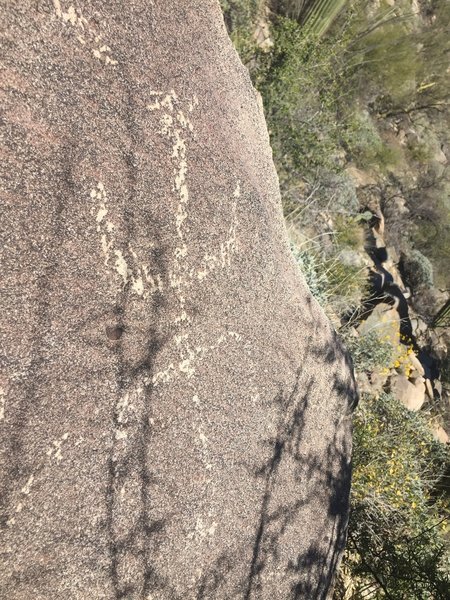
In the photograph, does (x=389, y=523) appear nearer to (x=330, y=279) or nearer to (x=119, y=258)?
(x=330, y=279)

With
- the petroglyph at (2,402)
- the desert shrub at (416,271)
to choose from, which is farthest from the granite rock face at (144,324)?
the desert shrub at (416,271)

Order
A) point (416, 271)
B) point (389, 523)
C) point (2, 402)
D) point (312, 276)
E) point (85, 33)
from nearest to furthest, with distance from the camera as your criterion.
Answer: point (2, 402), point (85, 33), point (389, 523), point (312, 276), point (416, 271)

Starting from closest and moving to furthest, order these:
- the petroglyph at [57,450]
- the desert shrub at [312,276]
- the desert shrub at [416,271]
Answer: the petroglyph at [57,450]
the desert shrub at [312,276]
the desert shrub at [416,271]

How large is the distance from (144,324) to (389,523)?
3600mm

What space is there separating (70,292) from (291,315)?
1.67 metres

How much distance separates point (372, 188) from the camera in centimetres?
950

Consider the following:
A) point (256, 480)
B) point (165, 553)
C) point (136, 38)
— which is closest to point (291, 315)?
point (256, 480)

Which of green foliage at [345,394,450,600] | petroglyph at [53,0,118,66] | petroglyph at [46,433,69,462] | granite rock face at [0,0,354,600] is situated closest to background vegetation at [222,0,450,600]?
green foliage at [345,394,450,600]

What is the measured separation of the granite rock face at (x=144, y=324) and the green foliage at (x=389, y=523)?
3.12 ft

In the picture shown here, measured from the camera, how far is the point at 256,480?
2646mm

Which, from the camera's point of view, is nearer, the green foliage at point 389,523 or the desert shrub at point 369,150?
the green foliage at point 389,523

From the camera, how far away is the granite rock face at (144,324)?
5.38ft

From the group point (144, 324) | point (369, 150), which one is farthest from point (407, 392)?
point (369, 150)

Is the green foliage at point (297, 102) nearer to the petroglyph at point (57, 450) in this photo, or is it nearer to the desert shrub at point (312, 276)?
the desert shrub at point (312, 276)
